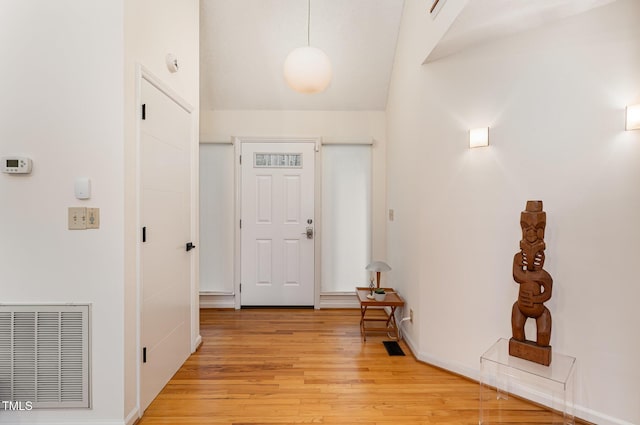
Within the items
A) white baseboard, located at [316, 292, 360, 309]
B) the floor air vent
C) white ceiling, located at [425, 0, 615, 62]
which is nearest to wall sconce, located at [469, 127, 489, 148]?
white ceiling, located at [425, 0, 615, 62]

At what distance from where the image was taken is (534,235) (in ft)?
6.33

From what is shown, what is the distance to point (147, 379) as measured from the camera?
211 cm

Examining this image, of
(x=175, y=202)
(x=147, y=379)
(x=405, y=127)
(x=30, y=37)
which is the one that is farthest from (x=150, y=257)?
(x=405, y=127)

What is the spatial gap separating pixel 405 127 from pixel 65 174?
8.52 feet

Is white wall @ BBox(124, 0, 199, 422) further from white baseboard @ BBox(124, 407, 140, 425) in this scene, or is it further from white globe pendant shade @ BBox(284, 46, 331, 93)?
white globe pendant shade @ BBox(284, 46, 331, 93)

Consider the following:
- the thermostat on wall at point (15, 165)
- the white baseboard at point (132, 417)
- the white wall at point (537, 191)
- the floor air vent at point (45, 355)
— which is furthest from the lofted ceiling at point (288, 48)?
the white baseboard at point (132, 417)

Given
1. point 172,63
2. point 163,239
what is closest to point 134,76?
point 172,63

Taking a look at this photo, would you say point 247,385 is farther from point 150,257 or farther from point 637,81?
point 637,81

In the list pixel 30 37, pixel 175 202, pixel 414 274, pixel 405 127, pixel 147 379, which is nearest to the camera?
pixel 30 37

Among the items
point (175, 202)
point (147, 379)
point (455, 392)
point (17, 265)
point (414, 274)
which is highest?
point (175, 202)

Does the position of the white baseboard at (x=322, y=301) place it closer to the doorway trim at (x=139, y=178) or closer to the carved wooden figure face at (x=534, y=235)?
the doorway trim at (x=139, y=178)

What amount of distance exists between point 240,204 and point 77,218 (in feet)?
7.59

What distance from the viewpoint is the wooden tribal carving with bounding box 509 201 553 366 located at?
192 cm

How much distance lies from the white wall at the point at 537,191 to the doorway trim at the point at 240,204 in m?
1.33
